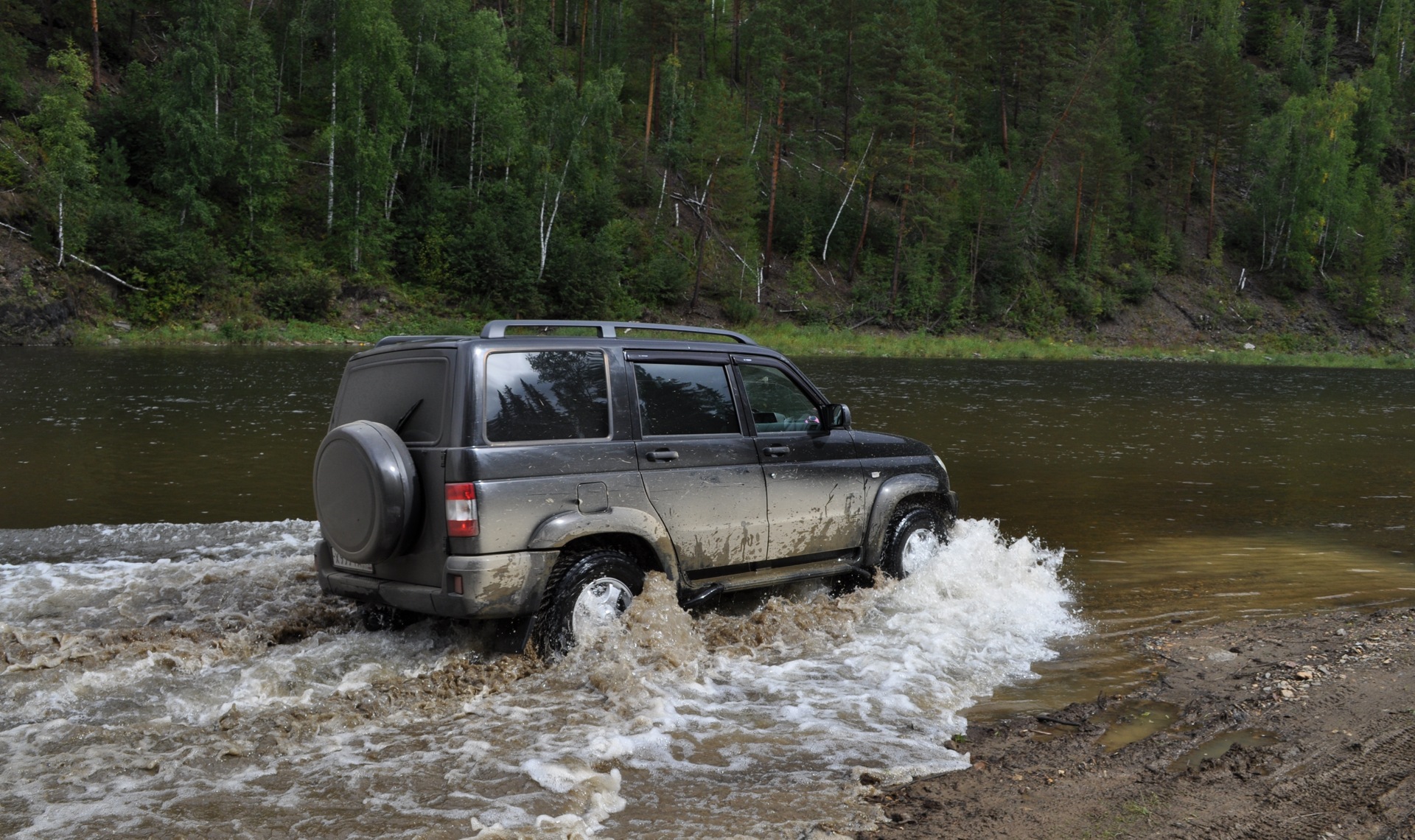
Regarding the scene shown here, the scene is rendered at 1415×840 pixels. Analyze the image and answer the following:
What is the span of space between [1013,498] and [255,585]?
8716mm

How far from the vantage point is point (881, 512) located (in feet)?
24.7

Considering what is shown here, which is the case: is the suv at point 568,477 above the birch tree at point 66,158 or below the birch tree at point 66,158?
below

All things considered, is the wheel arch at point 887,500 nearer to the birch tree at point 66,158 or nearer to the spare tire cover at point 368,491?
the spare tire cover at point 368,491

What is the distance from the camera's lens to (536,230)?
4778 cm

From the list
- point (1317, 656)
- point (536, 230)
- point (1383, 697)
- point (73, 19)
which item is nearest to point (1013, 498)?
point (1317, 656)

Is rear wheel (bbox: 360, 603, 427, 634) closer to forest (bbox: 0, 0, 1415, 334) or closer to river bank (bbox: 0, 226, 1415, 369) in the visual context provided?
river bank (bbox: 0, 226, 1415, 369)

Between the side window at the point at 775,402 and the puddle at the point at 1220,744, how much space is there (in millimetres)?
3249

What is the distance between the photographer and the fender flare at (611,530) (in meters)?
5.63

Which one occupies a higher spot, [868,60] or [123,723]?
[868,60]

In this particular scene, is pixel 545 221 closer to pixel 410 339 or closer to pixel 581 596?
pixel 410 339

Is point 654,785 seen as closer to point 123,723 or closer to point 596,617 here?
point 596,617

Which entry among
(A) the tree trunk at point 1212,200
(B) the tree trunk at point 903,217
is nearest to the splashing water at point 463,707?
(B) the tree trunk at point 903,217

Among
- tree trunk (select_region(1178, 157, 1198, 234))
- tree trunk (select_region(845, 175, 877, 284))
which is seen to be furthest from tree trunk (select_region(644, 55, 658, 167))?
tree trunk (select_region(1178, 157, 1198, 234))

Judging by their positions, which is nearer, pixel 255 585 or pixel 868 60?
pixel 255 585
